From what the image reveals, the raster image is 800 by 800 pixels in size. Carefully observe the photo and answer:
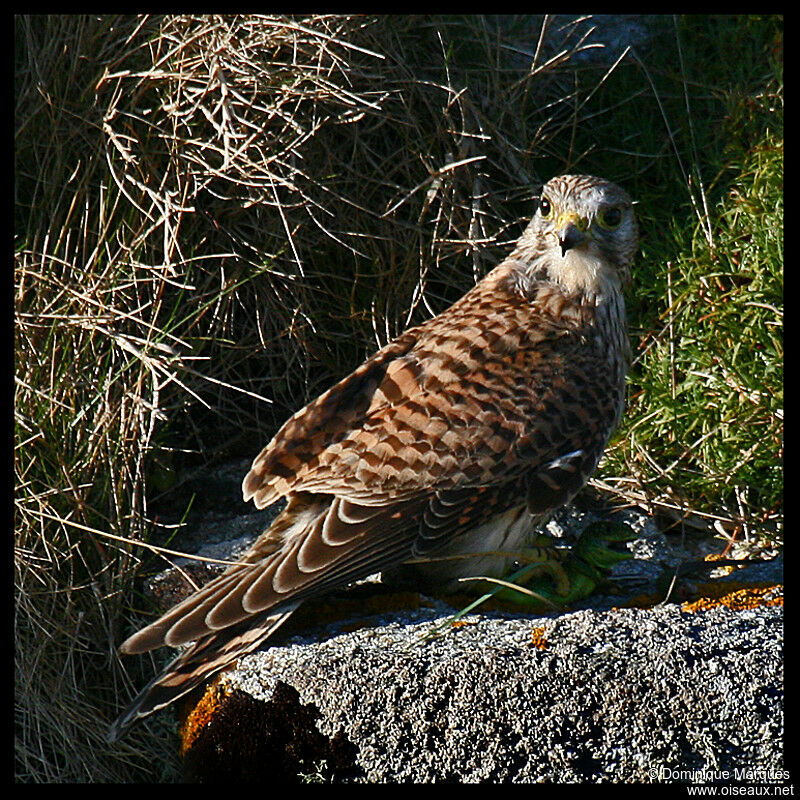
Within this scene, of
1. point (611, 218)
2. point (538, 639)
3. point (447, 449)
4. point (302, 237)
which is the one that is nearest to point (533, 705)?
point (538, 639)

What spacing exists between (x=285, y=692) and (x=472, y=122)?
2324 millimetres

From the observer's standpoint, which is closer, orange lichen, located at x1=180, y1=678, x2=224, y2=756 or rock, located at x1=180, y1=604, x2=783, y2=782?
rock, located at x1=180, y1=604, x2=783, y2=782

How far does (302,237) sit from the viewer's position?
3932 mm

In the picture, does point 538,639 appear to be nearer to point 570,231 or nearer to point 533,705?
point 533,705

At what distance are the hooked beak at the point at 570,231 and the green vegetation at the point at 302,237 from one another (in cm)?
76

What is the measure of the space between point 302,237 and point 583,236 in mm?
1165

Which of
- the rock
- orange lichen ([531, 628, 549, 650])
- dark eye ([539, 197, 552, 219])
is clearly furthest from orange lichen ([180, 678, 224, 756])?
dark eye ([539, 197, 552, 219])

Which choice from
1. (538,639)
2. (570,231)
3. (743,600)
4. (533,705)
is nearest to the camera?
(533,705)

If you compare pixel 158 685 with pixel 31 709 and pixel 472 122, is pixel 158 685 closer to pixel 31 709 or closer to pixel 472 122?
pixel 31 709

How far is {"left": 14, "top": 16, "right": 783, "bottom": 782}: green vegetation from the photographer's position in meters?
3.63

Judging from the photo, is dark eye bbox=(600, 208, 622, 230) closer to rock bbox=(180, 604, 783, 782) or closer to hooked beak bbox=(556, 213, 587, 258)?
hooked beak bbox=(556, 213, 587, 258)

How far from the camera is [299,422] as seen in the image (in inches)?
120

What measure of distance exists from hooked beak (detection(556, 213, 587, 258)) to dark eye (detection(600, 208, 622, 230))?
0.07m

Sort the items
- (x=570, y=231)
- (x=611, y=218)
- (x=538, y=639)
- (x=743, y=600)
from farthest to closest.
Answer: (x=611, y=218), (x=570, y=231), (x=743, y=600), (x=538, y=639)
